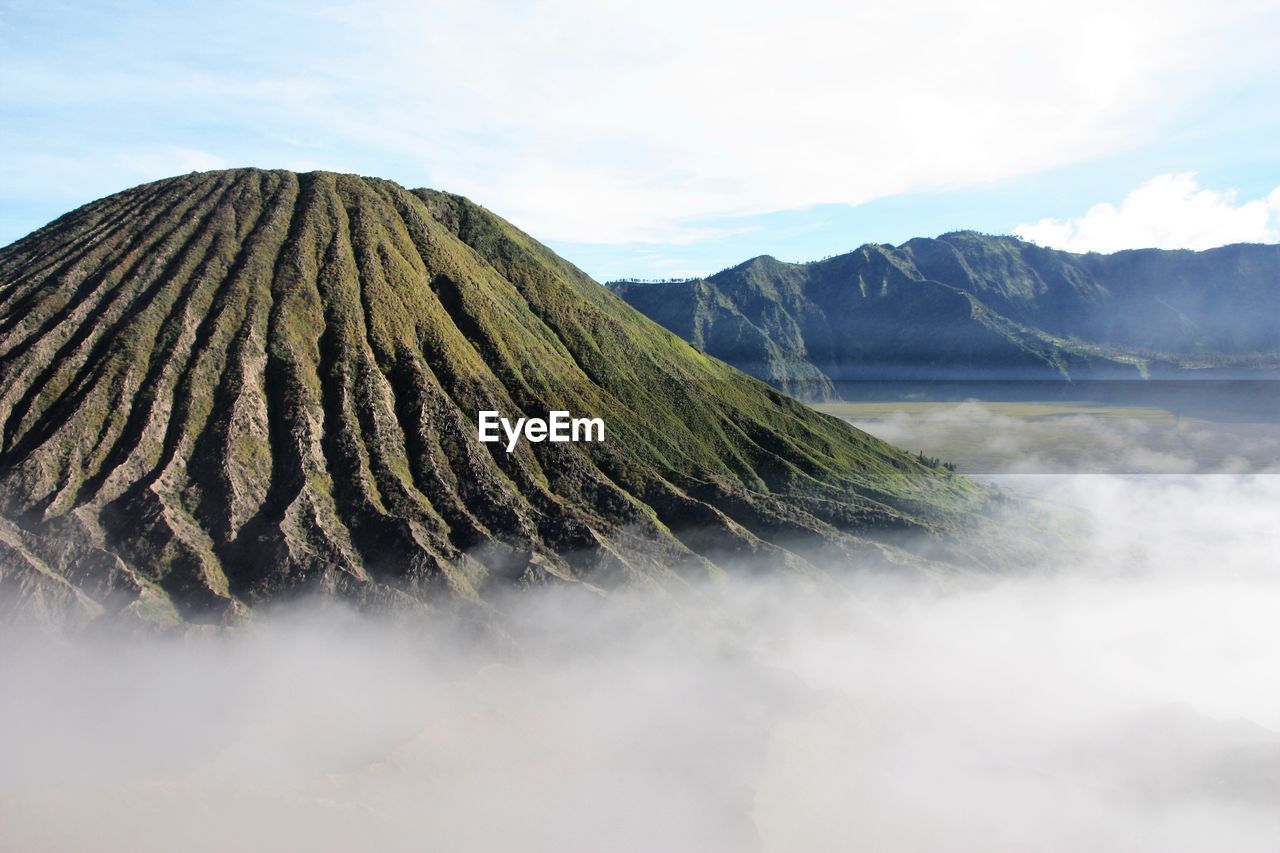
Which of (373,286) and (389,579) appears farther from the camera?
(373,286)

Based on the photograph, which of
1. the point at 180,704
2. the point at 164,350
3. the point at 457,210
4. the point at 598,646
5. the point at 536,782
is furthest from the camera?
the point at 457,210

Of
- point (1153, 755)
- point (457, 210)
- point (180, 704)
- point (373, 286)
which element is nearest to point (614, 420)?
point (373, 286)

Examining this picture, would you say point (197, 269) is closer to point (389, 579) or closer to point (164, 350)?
point (164, 350)

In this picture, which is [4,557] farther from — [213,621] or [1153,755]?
[1153,755]

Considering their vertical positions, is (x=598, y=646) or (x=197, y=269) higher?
(x=197, y=269)

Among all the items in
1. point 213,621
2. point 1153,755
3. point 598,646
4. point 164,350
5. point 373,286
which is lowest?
point 1153,755

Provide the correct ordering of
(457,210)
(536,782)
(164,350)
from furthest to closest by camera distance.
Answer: (457,210), (164,350), (536,782)
